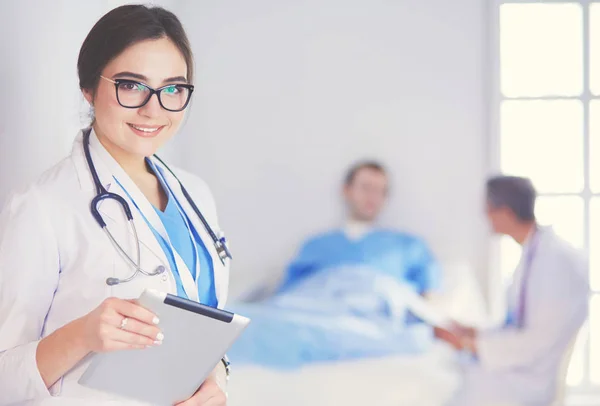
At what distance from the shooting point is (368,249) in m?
2.94

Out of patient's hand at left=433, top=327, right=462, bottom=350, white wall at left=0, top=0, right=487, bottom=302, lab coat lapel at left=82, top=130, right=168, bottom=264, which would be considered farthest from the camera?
white wall at left=0, top=0, right=487, bottom=302

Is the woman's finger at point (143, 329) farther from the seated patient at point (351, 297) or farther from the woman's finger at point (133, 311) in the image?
the seated patient at point (351, 297)

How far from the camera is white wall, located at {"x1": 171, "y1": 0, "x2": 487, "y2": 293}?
10.1 feet

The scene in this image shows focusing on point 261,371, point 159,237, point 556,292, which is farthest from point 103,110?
point 556,292

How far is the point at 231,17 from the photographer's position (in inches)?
123

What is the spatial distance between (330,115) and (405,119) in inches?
11.7

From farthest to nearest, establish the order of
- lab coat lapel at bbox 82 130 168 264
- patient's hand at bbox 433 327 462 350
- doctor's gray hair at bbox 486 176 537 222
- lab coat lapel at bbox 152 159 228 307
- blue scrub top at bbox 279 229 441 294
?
blue scrub top at bbox 279 229 441 294, patient's hand at bbox 433 327 462 350, doctor's gray hair at bbox 486 176 537 222, lab coat lapel at bbox 152 159 228 307, lab coat lapel at bbox 82 130 168 264

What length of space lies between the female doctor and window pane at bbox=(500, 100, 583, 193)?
7.38 ft

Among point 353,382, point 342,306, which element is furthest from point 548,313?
point 342,306

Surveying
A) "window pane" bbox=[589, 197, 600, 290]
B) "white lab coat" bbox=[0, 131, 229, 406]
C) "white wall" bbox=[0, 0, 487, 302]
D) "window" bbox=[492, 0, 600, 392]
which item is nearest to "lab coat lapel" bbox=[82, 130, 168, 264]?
"white lab coat" bbox=[0, 131, 229, 406]

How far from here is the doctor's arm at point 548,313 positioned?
1837 mm

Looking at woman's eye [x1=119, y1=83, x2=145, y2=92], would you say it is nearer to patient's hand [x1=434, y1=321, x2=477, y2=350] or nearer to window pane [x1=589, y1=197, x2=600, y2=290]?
patient's hand [x1=434, y1=321, x2=477, y2=350]

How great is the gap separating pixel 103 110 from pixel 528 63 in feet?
7.95

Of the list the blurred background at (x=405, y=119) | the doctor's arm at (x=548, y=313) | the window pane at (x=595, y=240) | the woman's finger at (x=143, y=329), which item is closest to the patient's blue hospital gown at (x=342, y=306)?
the blurred background at (x=405, y=119)
